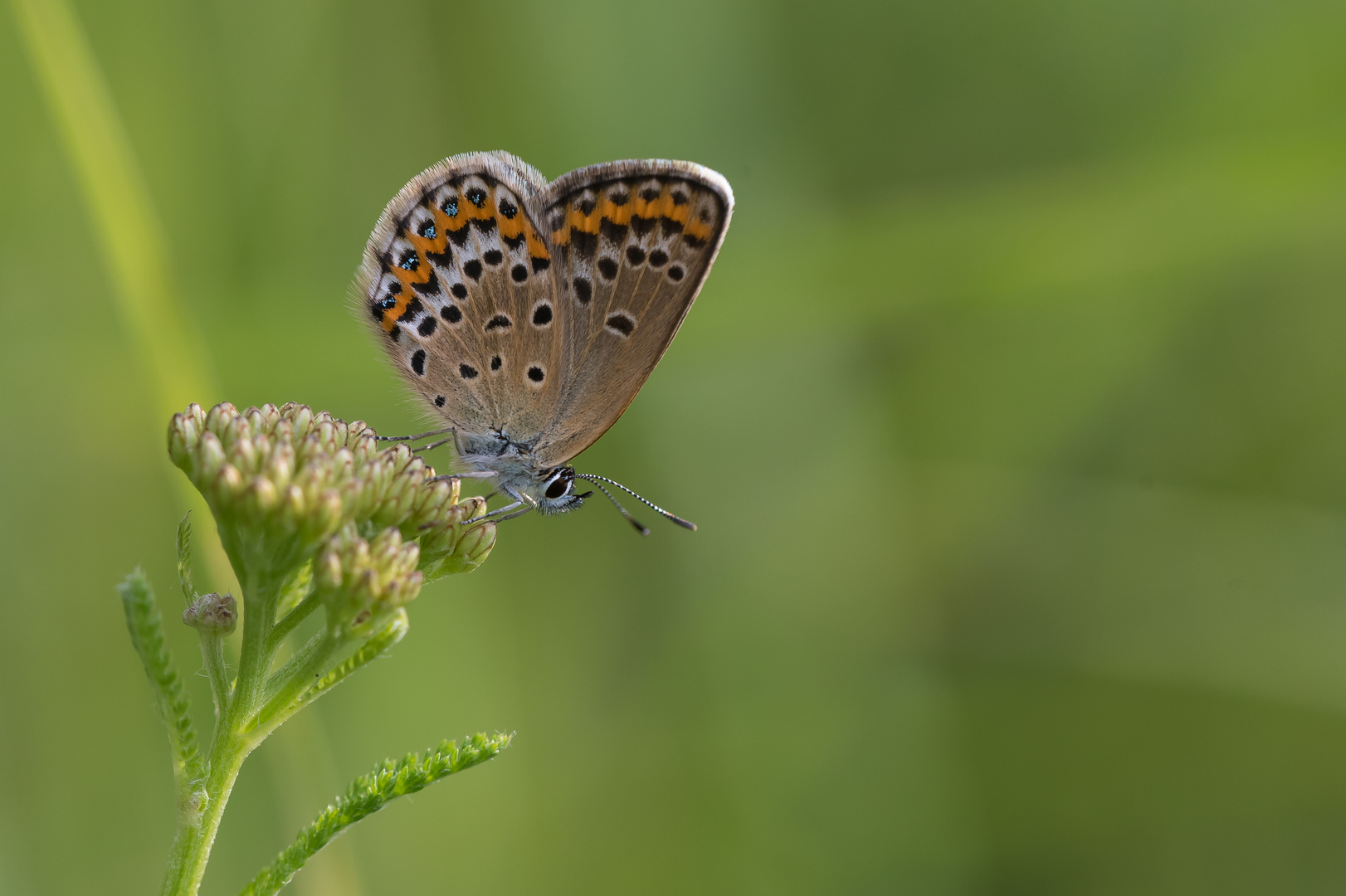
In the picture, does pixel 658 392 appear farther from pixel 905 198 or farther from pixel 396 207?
pixel 396 207

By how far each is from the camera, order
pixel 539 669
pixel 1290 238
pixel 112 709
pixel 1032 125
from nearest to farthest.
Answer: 1. pixel 112 709
2. pixel 1290 238
3. pixel 539 669
4. pixel 1032 125

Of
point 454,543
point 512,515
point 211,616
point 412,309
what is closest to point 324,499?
point 211,616

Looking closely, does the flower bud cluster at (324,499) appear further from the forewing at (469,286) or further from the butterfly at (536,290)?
the forewing at (469,286)

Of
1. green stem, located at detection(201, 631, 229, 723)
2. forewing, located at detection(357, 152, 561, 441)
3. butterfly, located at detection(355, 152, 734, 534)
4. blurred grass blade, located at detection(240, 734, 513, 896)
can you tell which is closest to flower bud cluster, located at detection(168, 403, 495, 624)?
green stem, located at detection(201, 631, 229, 723)

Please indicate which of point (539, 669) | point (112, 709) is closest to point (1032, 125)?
point (539, 669)

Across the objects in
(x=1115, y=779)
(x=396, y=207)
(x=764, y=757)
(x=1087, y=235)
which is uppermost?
(x=396, y=207)

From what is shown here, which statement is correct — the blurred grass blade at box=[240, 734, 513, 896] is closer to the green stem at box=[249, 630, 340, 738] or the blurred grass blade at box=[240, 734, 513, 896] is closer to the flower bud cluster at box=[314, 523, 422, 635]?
the green stem at box=[249, 630, 340, 738]

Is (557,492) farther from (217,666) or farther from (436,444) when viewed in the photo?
(217,666)

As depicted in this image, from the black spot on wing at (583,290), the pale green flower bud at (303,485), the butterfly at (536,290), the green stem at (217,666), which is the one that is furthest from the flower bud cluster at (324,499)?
the black spot on wing at (583,290)
